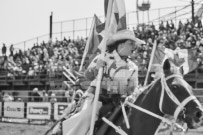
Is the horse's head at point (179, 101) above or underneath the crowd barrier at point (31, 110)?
above

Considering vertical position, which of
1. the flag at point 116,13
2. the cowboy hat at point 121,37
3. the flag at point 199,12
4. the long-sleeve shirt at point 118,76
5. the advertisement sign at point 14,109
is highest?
the flag at point 199,12

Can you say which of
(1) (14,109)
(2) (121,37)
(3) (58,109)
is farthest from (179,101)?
(1) (14,109)

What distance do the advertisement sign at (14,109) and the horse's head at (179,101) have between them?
15.7 metres

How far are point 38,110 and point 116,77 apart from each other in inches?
542

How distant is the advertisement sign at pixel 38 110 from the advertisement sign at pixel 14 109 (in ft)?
1.89

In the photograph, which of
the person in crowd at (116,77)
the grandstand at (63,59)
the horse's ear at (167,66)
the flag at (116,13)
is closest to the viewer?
the horse's ear at (167,66)

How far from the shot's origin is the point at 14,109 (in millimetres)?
20266

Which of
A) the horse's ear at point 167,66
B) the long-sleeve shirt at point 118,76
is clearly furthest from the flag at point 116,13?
the horse's ear at point 167,66

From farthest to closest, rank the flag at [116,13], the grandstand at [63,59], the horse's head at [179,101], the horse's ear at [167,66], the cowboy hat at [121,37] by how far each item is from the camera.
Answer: the grandstand at [63,59], the flag at [116,13], the cowboy hat at [121,37], the horse's ear at [167,66], the horse's head at [179,101]

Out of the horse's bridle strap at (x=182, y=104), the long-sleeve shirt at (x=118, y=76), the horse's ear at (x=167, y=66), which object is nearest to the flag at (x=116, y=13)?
the long-sleeve shirt at (x=118, y=76)

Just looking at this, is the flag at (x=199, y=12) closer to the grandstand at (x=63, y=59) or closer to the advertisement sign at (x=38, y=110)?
the grandstand at (x=63, y=59)

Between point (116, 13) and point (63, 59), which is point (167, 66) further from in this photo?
point (63, 59)

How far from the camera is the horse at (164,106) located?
4.43m

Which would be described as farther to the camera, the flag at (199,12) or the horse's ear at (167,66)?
→ the flag at (199,12)
